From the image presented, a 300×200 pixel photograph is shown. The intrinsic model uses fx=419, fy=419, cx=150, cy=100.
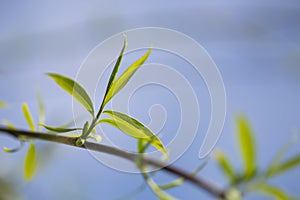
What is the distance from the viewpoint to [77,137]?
0.31 meters

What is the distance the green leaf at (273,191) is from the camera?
38 centimetres

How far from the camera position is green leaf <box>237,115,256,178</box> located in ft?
1.39

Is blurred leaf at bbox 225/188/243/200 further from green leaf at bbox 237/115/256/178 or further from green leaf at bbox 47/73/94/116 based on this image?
green leaf at bbox 47/73/94/116

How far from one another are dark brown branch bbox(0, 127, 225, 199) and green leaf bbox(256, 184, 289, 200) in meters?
0.05

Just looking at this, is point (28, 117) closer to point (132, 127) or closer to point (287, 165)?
point (132, 127)

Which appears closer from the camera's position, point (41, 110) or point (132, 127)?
point (132, 127)

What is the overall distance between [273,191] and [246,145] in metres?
0.06

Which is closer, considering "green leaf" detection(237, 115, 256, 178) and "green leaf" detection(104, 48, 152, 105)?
"green leaf" detection(104, 48, 152, 105)

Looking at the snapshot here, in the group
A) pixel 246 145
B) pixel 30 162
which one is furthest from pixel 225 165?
pixel 30 162

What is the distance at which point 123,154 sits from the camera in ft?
1.04

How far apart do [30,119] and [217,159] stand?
0.19 m

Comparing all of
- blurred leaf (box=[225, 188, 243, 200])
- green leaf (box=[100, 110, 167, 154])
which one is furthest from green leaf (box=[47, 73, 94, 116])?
blurred leaf (box=[225, 188, 243, 200])

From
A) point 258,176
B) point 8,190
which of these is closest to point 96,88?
point 258,176

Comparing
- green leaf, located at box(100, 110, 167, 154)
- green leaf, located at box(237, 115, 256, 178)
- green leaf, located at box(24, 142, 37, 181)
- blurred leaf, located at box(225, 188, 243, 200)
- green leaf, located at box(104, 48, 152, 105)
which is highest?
green leaf, located at box(237, 115, 256, 178)
